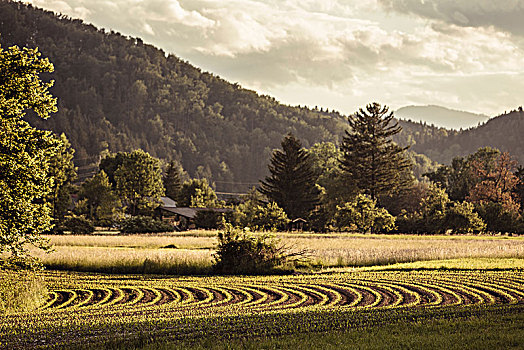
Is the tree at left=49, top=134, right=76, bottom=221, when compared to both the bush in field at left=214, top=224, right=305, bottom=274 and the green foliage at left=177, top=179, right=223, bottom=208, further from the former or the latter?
the bush in field at left=214, top=224, right=305, bottom=274

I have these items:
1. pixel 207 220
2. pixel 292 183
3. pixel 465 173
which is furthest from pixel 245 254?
pixel 465 173

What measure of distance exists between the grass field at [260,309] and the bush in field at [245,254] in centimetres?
227

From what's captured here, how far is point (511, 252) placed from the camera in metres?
33.1

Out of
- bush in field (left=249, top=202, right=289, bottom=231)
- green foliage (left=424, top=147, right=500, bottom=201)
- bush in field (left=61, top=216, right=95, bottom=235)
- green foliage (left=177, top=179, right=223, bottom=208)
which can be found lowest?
bush in field (left=61, top=216, right=95, bottom=235)

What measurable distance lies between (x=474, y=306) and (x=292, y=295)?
6.04 meters

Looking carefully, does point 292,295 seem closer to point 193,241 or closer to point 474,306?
point 474,306

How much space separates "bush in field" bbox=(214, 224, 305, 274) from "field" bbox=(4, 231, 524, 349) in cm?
122

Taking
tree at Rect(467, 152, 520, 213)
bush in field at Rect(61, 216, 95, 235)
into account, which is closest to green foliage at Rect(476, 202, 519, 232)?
tree at Rect(467, 152, 520, 213)

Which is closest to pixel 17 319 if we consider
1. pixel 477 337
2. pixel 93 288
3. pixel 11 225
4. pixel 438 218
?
pixel 11 225

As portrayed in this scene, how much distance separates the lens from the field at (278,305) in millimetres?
10594

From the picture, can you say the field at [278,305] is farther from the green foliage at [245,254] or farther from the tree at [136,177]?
the tree at [136,177]

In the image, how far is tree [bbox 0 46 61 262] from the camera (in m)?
18.2

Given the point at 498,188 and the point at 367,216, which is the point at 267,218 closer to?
the point at 367,216

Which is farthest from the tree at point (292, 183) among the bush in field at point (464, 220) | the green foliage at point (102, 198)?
the bush in field at point (464, 220)
